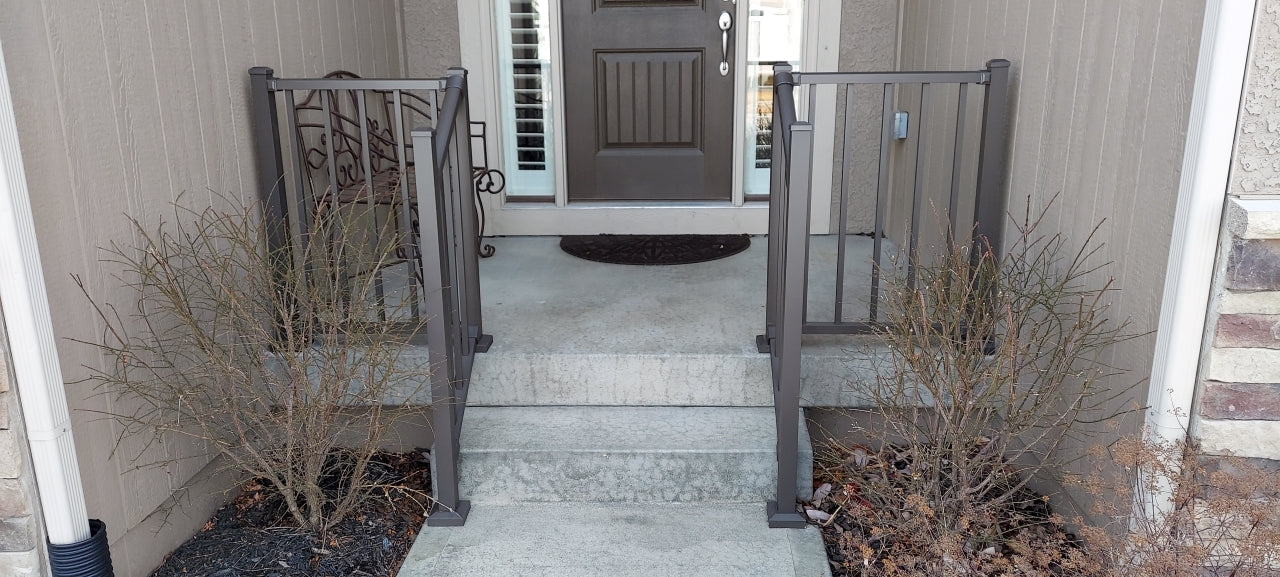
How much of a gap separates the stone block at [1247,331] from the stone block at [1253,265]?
0.20 feet

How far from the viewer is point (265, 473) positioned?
2156mm

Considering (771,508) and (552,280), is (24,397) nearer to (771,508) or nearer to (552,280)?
(771,508)

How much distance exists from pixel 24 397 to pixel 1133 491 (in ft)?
7.06

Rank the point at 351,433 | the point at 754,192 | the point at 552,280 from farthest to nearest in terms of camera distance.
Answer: the point at 754,192 < the point at 552,280 < the point at 351,433

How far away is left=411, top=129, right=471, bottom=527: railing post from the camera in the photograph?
203 cm

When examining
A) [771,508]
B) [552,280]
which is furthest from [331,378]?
[552,280]

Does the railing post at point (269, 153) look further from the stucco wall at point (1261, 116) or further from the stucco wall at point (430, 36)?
the stucco wall at point (1261, 116)

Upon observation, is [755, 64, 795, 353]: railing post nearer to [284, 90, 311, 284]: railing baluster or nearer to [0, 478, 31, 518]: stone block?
[284, 90, 311, 284]: railing baluster

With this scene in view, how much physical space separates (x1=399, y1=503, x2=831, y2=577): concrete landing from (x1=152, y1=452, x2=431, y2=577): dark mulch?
103mm

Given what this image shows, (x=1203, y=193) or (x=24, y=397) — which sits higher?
(x=1203, y=193)

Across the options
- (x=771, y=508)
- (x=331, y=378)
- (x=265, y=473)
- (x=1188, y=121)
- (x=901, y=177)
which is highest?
(x=1188, y=121)

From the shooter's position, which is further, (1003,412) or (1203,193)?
(1003,412)

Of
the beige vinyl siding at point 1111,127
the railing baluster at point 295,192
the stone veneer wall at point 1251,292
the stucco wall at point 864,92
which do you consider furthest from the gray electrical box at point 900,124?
the railing baluster at point 295,192

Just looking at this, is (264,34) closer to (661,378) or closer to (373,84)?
(373,84)
